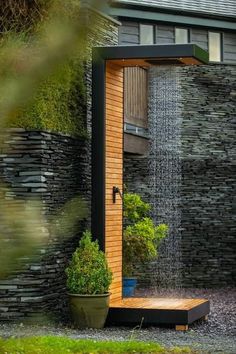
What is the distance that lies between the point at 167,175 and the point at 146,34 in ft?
9.84

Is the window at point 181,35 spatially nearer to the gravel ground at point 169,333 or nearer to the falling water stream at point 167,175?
the falling water stream at point 167,175

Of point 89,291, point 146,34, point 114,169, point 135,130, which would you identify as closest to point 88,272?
point 89,291

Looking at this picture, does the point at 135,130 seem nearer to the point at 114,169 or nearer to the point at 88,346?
the point at 114,169

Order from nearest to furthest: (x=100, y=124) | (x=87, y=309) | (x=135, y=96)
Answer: (x=87, y=309) → (x=100, y=124) → (x=135, y=96)

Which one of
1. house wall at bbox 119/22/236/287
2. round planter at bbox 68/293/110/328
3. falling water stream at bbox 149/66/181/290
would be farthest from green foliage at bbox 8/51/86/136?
house wall at bbox 119/22/236/287

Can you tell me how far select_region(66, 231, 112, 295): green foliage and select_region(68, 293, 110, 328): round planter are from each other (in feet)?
0.25

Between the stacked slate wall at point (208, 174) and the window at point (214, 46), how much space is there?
0.28 meters

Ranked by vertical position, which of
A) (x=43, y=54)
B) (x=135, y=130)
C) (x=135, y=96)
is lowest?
(x=43, y=54)

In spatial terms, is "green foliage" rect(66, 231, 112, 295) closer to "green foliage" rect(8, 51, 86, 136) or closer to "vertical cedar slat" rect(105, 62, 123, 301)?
"vertical cedar slat" rect(105, 62, 123, 301)

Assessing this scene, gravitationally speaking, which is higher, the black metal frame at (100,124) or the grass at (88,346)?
the black metal frame at (100,124)

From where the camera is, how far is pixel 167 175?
17422mm

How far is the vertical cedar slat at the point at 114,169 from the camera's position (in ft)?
37.2

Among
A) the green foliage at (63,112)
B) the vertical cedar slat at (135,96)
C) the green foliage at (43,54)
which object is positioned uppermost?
the vertical cedar slat at (135,96)

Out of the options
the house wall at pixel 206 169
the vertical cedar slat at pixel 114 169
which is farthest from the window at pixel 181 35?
the vertical cedar slat at pixel 114 169
